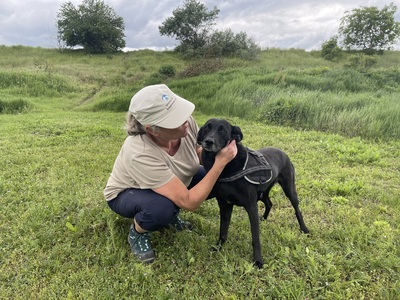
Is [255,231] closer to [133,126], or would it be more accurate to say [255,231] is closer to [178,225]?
[178,225]

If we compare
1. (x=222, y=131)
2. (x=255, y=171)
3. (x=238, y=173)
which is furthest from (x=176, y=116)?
(x=255, y=171)

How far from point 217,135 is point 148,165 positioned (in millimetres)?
588

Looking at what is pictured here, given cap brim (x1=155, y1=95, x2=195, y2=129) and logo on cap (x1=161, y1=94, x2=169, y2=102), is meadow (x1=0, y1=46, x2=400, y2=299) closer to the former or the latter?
cap brim (x1=155, y1=95, x2=195, y2=129)

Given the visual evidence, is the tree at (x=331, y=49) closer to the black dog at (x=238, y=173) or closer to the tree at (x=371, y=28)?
the tree at (x=371, y=28)

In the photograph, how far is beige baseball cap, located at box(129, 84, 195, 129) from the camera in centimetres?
224

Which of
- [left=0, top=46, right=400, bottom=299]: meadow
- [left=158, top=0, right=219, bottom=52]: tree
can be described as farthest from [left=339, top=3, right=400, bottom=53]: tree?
[left=0, top=46, right=400, bottom=299]: meadow

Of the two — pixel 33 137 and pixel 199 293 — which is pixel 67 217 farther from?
pixel 33 137

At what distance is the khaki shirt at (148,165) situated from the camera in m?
2.36

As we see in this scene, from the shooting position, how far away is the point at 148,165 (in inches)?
92.3

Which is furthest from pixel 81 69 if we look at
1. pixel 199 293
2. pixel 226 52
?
pixel 199 293

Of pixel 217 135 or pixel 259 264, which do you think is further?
pixel 259 264

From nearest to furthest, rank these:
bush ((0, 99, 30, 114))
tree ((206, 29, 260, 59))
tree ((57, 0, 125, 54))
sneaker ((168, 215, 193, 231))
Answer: sneaker ((168, 215, 193, 231))
bush ((0, 99, 30, 114))
tree ((206, 29, 260, 59))
tree ((57, 0, 125, 54))

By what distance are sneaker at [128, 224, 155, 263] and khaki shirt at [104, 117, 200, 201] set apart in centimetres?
41

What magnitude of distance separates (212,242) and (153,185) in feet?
2.97
